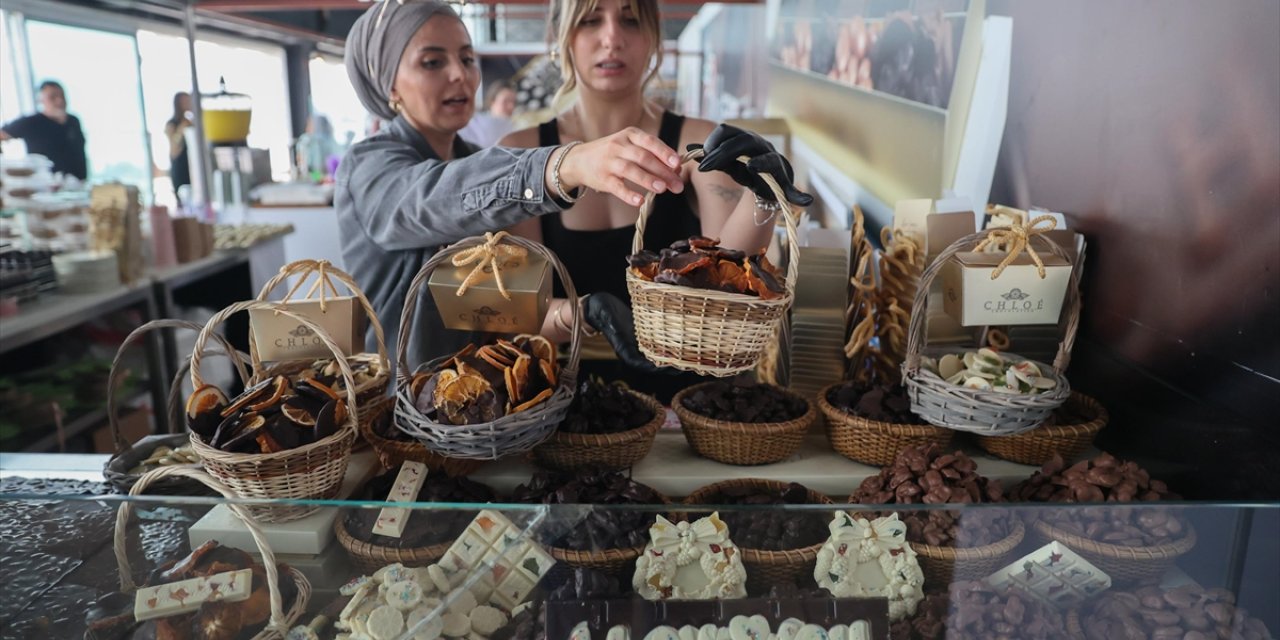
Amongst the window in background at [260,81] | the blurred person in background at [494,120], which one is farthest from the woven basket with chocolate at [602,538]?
the window in background at [260,81]

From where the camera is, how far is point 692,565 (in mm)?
1064

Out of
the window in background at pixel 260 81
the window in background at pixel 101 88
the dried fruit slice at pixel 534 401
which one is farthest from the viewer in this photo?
the window in background at pixel 260 81

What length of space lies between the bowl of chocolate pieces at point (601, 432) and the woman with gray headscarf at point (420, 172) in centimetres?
14

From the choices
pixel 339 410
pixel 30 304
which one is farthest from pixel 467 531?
pixel 30 304

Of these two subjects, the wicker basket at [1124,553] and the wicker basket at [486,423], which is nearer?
the wicker basket at [1124,553]

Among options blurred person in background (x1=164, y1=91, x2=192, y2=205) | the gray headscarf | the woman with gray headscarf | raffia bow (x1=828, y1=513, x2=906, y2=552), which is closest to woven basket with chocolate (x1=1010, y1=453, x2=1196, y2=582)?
raffia bow (x1=828, y1=513, x2=906, y2=552)

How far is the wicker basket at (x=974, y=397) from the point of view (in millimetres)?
1291

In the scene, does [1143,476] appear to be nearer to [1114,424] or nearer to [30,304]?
[1114,424]

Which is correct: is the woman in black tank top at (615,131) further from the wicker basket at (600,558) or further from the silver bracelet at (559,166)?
the wicker basket at (600,558)

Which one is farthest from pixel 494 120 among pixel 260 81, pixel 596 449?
pixel 596 449

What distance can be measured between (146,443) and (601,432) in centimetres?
82

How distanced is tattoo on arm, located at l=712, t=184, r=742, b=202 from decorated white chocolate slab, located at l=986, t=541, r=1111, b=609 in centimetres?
104

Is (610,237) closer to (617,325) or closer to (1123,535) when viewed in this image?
(617,325)

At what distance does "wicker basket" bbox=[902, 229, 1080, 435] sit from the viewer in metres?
1.29
